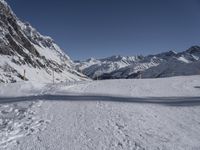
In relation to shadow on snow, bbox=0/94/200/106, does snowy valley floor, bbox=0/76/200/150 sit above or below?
below

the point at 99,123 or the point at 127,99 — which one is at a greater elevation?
the point at 127,99

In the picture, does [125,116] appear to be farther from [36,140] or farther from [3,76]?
[3,76]

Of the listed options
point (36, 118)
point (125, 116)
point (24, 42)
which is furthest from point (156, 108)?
point (24, 42)

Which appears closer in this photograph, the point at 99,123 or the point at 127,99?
the point at 99,123

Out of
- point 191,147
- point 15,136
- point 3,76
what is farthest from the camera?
point 3,76

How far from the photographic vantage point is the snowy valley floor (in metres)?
8.16

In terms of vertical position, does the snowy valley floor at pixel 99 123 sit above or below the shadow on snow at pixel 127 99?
below

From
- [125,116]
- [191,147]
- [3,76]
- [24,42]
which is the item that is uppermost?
[24,42]

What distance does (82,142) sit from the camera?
8312 millimetres

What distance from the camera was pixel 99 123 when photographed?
10.1 metres

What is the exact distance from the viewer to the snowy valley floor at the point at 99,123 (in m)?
8.16

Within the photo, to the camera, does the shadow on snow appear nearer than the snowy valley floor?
No

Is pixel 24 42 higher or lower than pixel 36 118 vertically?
higher

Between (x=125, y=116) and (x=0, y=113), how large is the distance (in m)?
5.67
